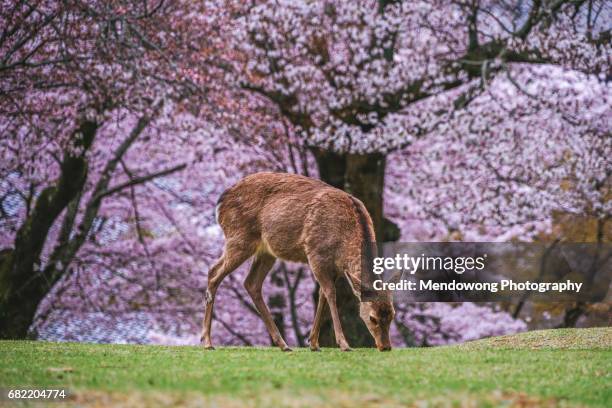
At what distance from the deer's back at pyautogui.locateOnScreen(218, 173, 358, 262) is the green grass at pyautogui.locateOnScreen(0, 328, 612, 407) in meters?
1.16

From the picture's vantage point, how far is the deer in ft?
31.0

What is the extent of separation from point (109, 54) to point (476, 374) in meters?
8.24

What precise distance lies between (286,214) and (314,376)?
122 inches

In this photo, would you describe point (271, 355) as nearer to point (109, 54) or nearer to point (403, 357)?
point (403, 357)

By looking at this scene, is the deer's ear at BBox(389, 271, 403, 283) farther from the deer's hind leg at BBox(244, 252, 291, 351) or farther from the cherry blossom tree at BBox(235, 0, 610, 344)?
the cherry blossom tree at BBox(235, 0, 610, 344)

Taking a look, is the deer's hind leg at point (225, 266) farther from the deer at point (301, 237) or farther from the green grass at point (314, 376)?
the green grass at point (314, 376)

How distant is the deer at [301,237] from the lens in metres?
9.45

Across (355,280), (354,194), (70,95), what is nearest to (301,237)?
(355,280)

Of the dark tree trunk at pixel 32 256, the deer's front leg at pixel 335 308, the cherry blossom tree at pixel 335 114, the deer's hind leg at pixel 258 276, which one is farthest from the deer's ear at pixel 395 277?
the dark tree trunk at pixel 32 256

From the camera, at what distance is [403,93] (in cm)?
1734

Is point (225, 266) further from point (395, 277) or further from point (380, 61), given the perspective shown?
point (380, 61)

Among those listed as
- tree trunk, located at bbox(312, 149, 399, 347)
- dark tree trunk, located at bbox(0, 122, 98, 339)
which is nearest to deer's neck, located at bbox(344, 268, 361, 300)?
tree trunk, located at bbox(312, 149, 399, 347)

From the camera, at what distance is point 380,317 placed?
30.2 feet

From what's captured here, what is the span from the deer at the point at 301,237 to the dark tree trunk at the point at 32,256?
7960 mm
